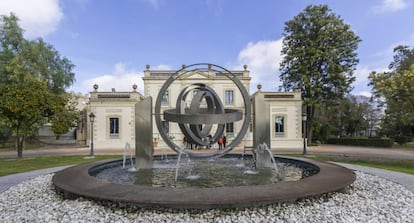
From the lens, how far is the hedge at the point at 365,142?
1231 inches

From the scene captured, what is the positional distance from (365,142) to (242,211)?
3346 centimetres

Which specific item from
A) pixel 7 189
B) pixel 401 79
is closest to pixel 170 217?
pixel 7 189

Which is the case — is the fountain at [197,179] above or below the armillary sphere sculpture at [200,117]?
below

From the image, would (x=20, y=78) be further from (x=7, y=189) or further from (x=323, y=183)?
(x=323, y=183)

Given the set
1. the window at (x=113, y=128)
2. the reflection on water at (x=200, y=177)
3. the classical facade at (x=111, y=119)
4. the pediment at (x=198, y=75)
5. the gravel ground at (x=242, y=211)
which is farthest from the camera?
the pediment at (x=198, y=75)

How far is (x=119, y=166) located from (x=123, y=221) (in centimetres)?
701

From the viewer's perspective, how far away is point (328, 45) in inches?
1326

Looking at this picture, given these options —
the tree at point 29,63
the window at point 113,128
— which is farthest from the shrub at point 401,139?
the tree at point 29,63

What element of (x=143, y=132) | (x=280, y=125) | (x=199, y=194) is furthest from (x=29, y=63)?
(x=199, y=194)

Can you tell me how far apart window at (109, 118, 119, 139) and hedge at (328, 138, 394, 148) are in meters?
29.1

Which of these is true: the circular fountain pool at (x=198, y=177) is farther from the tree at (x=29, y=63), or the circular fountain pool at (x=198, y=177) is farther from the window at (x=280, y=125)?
the window at (x=280, y=125)

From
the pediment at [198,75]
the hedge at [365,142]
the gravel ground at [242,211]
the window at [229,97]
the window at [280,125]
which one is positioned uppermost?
the pediment at [198,75]

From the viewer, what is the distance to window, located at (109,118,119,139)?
29922 millimetres

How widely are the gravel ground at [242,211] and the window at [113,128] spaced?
2328 cm
